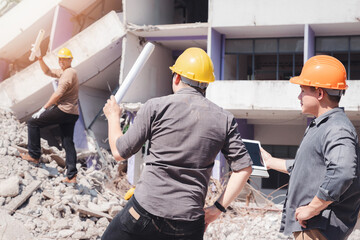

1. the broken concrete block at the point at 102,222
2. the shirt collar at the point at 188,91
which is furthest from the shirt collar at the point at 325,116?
the broken concrete block at the point at 102,222

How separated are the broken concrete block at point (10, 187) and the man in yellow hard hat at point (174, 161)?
4.31 meters

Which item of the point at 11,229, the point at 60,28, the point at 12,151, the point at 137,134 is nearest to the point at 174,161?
the point at 137,134

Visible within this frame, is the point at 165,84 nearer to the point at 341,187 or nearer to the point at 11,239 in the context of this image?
the point at 11,239

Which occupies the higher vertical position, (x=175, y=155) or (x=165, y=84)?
(x=175, y=155)

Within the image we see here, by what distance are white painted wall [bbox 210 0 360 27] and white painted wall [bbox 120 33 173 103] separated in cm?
315

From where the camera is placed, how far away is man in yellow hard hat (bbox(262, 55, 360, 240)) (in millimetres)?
2695

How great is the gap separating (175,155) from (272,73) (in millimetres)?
18953

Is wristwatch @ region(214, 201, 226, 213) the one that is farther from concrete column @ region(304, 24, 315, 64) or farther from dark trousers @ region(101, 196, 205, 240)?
concrete column @ region(304, 24, 315, 64)

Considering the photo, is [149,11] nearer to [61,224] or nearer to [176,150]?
[61,224]

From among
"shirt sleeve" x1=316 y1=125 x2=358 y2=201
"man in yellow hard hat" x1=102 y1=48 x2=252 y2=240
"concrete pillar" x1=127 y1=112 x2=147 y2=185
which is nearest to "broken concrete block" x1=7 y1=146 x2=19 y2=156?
"man in yellow hard hat" x1=102 y1=48 x2=252 y2=240

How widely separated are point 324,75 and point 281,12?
1416 cm

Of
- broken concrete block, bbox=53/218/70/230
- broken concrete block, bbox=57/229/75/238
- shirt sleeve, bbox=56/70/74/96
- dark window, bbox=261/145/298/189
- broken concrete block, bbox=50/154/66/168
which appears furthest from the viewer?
dark window, bbox=261/145/298/189

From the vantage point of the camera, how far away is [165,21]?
20.9 meters

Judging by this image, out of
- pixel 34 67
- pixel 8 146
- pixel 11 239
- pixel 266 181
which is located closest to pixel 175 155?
pixel 11 239
